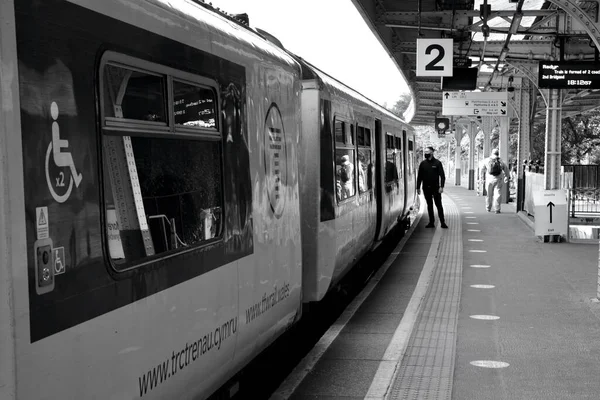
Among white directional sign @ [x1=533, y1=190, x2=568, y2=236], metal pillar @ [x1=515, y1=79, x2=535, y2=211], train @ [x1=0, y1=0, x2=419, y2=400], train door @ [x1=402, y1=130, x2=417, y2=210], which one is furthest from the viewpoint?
metal pillar @ [x1=515, y1=79, x2=535, y2=211]

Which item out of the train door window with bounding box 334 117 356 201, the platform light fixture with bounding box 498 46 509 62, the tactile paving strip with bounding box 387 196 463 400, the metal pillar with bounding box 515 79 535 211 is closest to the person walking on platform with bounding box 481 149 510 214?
the metal pillar with bounding box 515 79 535 211

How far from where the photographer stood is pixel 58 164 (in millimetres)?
2594

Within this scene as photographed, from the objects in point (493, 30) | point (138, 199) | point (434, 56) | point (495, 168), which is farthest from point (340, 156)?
point (495, 168)

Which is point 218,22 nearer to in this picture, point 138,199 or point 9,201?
point 138,199

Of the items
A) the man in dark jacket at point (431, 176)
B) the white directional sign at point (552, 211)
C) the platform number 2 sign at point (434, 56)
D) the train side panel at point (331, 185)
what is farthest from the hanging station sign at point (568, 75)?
the train side panel at point (331, 185)

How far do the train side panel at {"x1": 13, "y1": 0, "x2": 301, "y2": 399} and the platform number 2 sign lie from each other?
11.6m

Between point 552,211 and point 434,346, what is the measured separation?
8.52 metres

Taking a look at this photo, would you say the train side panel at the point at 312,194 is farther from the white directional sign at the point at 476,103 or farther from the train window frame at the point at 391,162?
the white directional sign at the point at 476,103

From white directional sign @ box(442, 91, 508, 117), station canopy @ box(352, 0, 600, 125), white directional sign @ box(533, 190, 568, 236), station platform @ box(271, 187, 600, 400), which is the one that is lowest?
station platform @ box(271, 187, 600, 400)

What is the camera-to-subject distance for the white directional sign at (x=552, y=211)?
14562mm

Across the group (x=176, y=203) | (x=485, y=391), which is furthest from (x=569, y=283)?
(x=176, y=203)

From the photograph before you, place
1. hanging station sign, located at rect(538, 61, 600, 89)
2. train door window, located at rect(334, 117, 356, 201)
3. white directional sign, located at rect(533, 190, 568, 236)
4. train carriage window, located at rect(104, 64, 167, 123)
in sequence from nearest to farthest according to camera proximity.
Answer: train carriage window, located at rect(104, 64, 167, 123) < train door window, located at rect(334, 117, 356, 201) < white directional sign, located at rect(533, 190, 568, 236) < hanging station sign, located at rect(538, 61, 600, 89)

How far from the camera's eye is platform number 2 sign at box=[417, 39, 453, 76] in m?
16.2

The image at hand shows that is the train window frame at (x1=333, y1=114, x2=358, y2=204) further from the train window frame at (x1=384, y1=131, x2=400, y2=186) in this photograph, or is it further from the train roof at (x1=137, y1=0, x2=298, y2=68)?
the train window frame at (x1=384, y1=131, x2=400, y2=186)
